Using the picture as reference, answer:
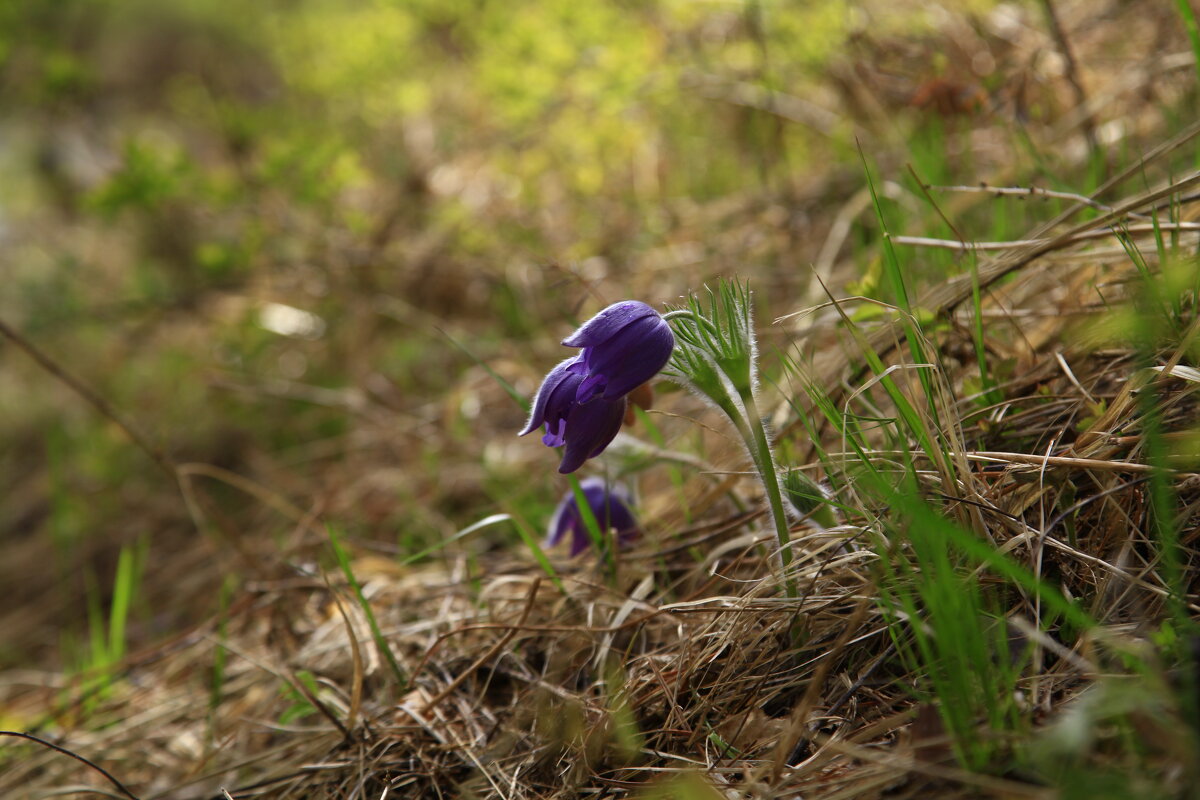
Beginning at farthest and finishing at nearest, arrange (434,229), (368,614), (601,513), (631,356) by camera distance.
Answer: (434,229), (601,513), (368,614), (631,356)

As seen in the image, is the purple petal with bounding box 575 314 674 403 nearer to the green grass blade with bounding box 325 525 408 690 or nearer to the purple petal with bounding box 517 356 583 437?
the purple petal with bounding box 517 356 583 437

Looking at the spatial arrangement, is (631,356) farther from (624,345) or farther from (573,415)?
(573,415)

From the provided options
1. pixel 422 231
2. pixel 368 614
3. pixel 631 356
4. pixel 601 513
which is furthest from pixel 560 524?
pixel 422 231

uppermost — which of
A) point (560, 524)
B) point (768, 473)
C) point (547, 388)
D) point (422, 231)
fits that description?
point (547, 388)

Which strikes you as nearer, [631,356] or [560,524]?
[631,356]

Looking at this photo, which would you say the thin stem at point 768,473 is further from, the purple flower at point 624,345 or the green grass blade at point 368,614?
the green grass blade at point 368,614

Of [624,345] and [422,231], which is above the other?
[624,345]

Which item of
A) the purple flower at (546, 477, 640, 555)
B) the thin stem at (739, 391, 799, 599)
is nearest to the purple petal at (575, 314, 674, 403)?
the thin stem at (739, 391, 799, 599)

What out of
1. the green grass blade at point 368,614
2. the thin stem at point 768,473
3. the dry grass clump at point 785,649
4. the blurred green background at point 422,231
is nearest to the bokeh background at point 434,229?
the blurred green background at point 422,231

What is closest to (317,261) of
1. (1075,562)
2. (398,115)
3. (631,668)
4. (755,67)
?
(398,115)
